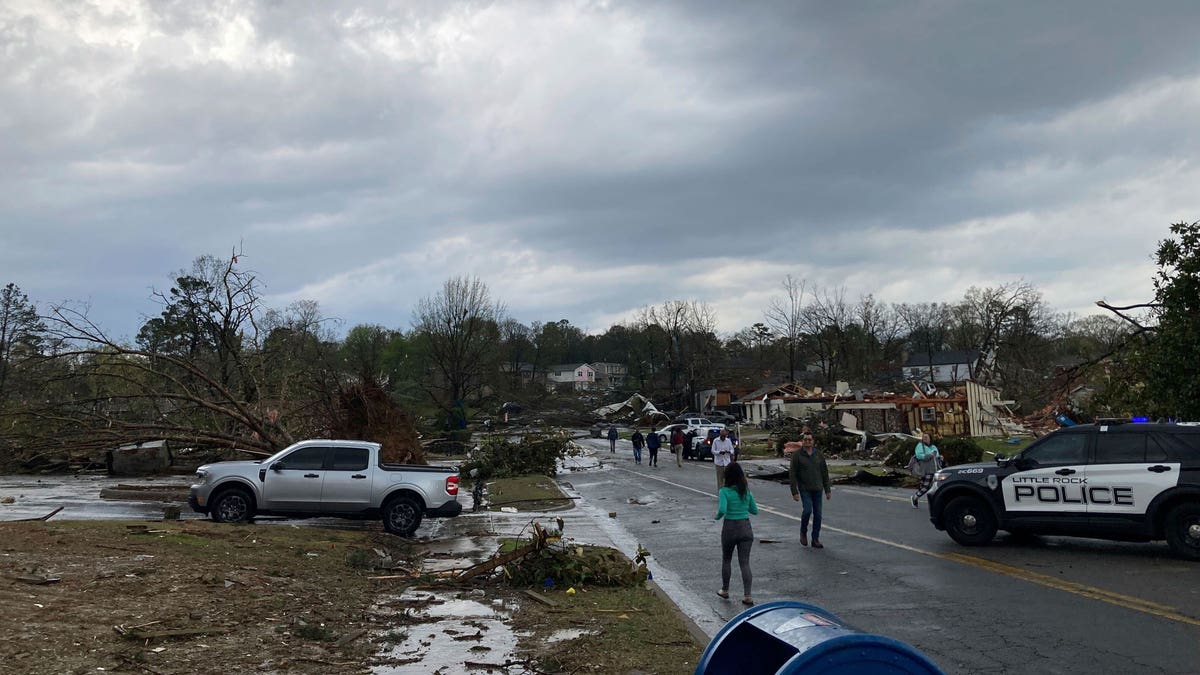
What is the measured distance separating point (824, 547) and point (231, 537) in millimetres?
9243

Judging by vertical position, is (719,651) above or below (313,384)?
below

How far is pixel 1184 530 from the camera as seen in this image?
11641mm

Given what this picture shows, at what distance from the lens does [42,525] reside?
13.4m

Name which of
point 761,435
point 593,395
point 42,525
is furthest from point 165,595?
point 593,395

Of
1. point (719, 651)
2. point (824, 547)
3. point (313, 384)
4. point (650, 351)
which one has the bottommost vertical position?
point (824, 547)

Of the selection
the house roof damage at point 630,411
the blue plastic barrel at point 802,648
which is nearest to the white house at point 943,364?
the house roof damage at point 630,411

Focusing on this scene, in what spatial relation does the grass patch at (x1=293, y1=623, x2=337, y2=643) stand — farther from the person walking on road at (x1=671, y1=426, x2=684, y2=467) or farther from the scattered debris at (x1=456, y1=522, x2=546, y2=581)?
the person walking on road at (x1=671, y1=426, x2=684, y2=467)

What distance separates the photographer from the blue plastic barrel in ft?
10.5

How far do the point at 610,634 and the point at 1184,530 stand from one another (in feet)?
27.6

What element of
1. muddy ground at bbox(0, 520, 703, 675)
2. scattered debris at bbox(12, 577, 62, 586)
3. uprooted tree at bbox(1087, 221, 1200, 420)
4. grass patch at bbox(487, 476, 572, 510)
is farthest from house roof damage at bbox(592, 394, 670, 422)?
scattered debris at bbox(12, 577, 62, 586)

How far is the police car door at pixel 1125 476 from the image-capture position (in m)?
12.0

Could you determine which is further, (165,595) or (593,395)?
(593,395)

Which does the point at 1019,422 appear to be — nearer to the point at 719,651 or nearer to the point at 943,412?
the point at 943,412

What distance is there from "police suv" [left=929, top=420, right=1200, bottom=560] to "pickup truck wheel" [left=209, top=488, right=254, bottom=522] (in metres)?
12.1
